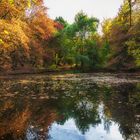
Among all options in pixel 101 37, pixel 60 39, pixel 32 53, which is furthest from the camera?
pixel 101 37

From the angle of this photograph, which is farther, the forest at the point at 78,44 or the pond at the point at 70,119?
the forest at the point at 78,44

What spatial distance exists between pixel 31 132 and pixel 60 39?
224 ft

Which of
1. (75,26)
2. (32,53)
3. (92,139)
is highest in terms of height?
(75,26)

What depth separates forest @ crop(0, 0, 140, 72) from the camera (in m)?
60.2

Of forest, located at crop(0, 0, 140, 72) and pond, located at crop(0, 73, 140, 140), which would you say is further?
forest, located at crop(0, 0, 140, 72)

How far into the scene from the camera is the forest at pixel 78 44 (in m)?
60.2

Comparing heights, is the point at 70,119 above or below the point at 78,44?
below

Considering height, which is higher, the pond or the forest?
the forest

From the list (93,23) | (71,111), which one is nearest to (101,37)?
(93,23)

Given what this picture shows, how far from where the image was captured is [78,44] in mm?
90438

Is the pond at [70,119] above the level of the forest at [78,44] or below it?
below

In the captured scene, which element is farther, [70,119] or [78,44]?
[78,44]

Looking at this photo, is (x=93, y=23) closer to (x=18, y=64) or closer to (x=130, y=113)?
(x=18, y=64)

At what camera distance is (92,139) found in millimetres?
12250
